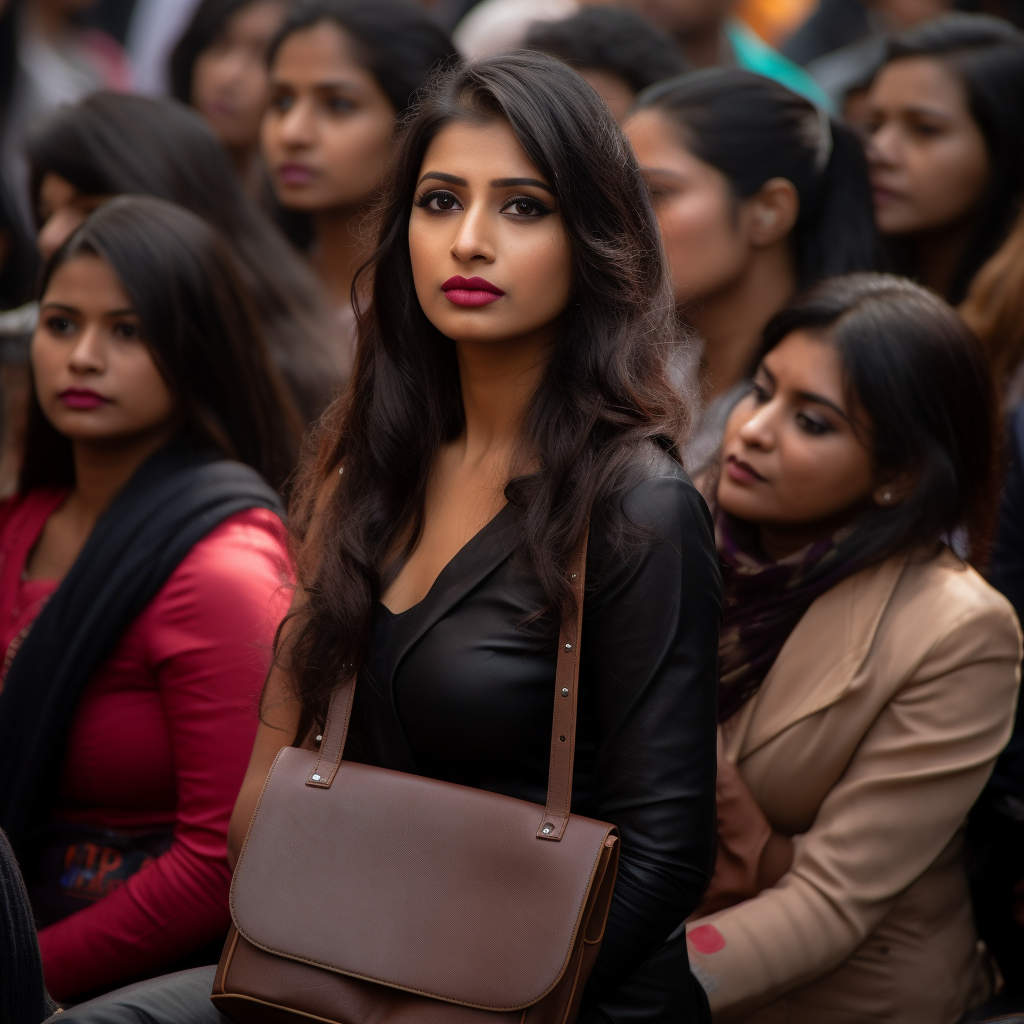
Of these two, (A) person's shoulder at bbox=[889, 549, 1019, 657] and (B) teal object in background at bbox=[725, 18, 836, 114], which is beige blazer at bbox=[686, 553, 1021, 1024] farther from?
(B) teal object in background at bbox=[725, 18, 836, 114]

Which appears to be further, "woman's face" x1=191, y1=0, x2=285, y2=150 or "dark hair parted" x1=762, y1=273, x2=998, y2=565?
"woman's face" x1=191, y1=0, x2=285, y2=150

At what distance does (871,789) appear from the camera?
2.32 m

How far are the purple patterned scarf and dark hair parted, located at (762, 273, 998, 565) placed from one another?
1.9 inches

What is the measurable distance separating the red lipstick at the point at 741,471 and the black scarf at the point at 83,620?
932 mm

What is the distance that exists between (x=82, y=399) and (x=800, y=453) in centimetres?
142

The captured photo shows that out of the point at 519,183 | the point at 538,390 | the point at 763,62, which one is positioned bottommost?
the point at 538,390

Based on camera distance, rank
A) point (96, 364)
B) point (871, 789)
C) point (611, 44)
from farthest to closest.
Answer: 1. point (611, 44)
2. point (96, 364)
3. point (871, 789)

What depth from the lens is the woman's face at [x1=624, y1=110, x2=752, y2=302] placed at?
3273 millimetres

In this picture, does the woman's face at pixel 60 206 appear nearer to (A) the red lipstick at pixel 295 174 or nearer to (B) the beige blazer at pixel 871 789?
(A) the red lipstick at pixel 295 174

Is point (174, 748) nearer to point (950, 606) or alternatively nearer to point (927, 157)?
point (950, 606)

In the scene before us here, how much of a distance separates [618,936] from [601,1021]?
0.12 m

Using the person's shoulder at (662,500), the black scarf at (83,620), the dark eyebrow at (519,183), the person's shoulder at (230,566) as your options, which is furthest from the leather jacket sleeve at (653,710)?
the black scarf at (83,620)

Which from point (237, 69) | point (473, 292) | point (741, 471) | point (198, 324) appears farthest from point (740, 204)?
point (237, 69)

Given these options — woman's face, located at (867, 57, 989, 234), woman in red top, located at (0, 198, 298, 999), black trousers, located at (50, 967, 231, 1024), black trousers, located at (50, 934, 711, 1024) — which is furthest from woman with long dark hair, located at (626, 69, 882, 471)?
black trousers, located at (50, 967, 231, 1024)
